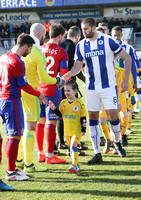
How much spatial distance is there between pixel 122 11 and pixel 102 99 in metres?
29.6

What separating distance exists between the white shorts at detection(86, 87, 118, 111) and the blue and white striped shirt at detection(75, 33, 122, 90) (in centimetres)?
7

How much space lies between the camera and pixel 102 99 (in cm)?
493

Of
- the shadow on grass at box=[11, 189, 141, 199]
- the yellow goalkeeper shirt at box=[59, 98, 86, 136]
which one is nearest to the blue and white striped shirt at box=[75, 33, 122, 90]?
the yellow goalkeeper shirt at box=[59, 98, 86, 136]

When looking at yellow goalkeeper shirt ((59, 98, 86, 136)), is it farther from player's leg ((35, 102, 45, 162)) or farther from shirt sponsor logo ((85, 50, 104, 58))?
shirt sponsor logo ((85, 50, 104, 58))

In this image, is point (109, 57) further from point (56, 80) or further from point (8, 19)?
point (8, 19)

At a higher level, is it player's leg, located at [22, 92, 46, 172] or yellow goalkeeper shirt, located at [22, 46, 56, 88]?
yellow goalkeeper shirt, located at [22, 46, 56, 88]

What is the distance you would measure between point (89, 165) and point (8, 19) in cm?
3266

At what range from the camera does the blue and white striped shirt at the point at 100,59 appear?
187 inches

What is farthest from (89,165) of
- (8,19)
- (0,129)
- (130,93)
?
(8,19)

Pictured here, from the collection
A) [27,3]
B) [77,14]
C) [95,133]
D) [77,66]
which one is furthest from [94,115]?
[77,14]

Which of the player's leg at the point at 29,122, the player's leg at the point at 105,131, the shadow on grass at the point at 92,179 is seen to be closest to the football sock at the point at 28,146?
the player's leg at the point at 29,122

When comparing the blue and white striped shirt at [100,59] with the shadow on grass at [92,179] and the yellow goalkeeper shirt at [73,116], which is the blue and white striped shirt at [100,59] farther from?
the shadow on grass at [92,179]

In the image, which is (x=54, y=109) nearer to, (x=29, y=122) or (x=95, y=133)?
(x=29, y=122)

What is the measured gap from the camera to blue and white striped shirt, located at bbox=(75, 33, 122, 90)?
4.75 metres
